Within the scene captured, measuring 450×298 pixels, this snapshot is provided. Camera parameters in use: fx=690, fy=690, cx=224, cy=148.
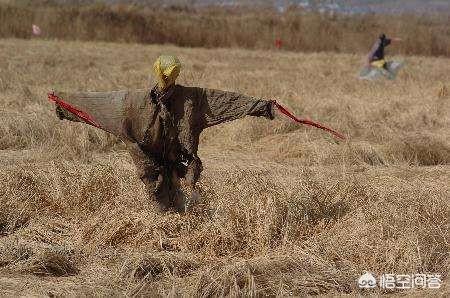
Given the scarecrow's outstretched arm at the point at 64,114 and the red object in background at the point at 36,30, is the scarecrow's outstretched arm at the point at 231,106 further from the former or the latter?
the red object in background at the point at 36,30

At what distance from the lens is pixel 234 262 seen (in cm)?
438

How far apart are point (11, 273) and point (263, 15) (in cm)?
2366

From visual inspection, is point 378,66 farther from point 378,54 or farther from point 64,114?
point 64,114

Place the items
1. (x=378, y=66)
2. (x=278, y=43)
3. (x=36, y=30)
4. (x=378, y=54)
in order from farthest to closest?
1. (x=278, y=43)
2. (x=36, y=30)
3. (x=378, y=54)
4. (x=378, y=66)

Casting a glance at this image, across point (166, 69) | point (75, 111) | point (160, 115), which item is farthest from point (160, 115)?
point (75, 111)

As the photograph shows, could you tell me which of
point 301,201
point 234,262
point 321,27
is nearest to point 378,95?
point 301,201

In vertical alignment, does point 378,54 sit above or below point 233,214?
below

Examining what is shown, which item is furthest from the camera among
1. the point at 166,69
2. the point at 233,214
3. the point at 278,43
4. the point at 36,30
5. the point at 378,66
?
the point at 278,43

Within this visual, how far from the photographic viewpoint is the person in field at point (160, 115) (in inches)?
180

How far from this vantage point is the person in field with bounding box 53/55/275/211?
15.0 feet

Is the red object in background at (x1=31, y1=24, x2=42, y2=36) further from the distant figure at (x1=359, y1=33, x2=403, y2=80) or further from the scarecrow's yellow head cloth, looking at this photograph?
the scarecrow's yellow head cloth

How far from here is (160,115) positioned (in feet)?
14.9

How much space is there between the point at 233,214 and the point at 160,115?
882 millimetres

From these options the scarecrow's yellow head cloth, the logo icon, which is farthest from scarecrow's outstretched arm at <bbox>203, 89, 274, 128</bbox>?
the logo icon
